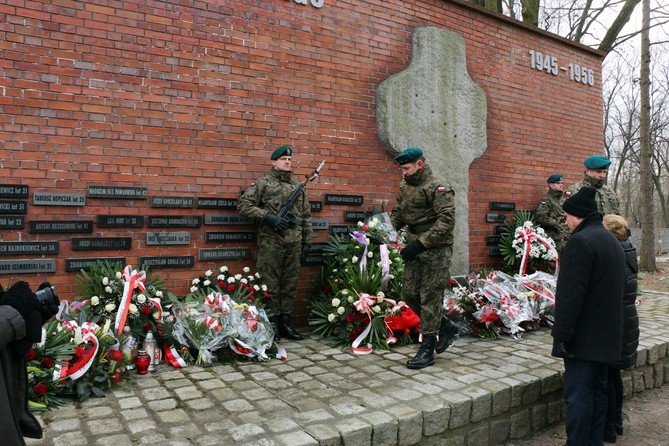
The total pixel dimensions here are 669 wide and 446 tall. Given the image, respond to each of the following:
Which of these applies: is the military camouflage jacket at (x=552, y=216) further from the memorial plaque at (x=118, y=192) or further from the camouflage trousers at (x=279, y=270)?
the memorial plaque at (x=118, y=192)

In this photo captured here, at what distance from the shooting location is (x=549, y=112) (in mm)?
9172

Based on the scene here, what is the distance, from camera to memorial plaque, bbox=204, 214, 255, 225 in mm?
5695

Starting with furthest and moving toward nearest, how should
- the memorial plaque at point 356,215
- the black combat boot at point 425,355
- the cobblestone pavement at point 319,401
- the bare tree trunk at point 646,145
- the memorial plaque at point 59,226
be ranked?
the bare tree trunk at point 646,145 < the memorial plaque at point 356,215 < the memorial plaque at point 59,226 < the black combat boot at point 425,355 < the cobblestone pavement at point 319,401

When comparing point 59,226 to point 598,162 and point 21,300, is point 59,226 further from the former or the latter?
point 598,162

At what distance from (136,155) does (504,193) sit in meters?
5.71

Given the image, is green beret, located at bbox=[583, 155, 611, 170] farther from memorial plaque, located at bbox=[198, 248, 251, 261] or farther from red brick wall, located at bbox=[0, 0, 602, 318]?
memorial plaque, located at bbox=[198, 248, 251, 261]

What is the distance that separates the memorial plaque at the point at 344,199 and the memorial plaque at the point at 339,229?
0.31 meters

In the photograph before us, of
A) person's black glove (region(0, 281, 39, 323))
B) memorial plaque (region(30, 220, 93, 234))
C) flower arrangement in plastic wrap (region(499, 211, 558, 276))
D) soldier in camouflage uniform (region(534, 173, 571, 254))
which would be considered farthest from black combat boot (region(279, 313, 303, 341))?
soldier in camouflage uniform (region(534, 173, 571, 254))

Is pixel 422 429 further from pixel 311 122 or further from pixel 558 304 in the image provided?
pixel 311 122

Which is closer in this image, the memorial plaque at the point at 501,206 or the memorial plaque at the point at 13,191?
the memorial plaque at the point at 13,191

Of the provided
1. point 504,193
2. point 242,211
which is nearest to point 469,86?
point 504,193

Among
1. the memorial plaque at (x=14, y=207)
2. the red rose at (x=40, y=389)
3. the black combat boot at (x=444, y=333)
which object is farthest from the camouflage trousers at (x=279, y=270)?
the red rose at (x=40, y=389)

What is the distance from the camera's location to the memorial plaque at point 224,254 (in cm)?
566

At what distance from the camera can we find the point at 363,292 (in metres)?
5.65
